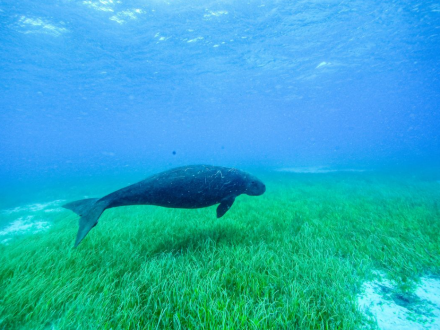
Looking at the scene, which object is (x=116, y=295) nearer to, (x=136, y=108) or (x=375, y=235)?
(x=375, y=235)

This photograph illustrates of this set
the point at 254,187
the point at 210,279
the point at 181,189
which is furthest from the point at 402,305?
the point at 181,189

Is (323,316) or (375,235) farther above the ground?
(323,316)

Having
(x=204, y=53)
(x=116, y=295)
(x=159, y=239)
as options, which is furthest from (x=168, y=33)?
(x=116, y=295)

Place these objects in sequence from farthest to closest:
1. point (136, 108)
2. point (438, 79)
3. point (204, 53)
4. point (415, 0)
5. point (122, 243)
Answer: point (136, 108) → point (438, 79) → point (204, 53) → point (415, 0) → point (122, 243)

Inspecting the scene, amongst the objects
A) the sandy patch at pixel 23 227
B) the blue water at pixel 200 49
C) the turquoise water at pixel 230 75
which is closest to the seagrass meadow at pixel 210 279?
the turquoise water at pixel 230 75

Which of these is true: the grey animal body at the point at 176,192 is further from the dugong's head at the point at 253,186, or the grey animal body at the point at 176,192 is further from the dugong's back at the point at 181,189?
the dugong's head at the point at 253,186

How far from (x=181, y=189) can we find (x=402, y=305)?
Result: 362cm

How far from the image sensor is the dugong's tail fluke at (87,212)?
2818 millimetres

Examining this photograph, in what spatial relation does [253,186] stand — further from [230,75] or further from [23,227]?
[230,75]

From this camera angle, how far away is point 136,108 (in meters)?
42.2

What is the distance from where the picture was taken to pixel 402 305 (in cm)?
233

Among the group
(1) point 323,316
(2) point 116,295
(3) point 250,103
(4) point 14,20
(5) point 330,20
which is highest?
(4) point 14,20

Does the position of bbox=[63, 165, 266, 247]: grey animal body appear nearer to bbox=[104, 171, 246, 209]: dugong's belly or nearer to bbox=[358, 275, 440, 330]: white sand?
bbox=[104, 171, 246, 209]: dugong's belly

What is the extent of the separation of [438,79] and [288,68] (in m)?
31.7
